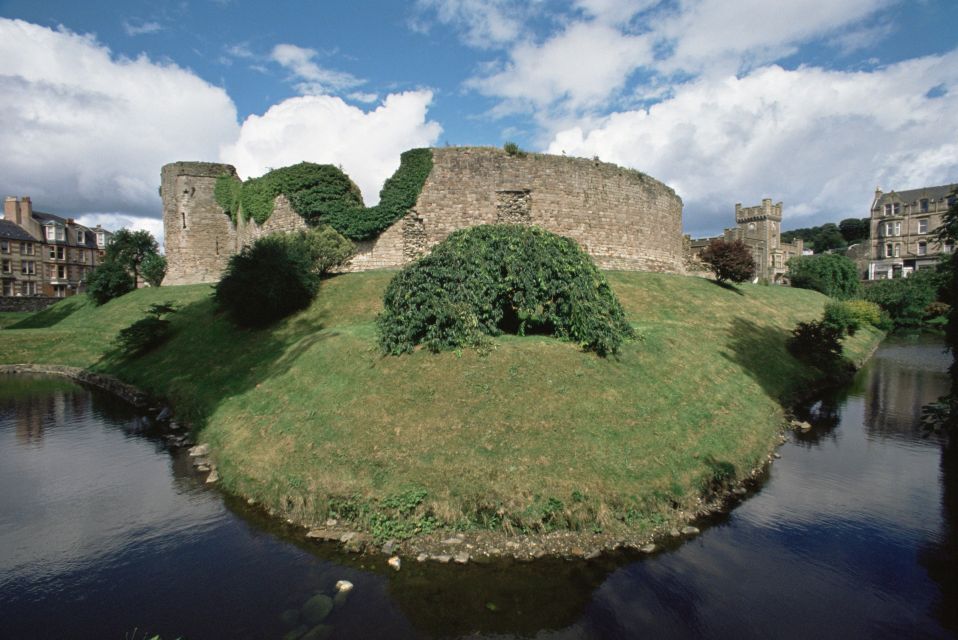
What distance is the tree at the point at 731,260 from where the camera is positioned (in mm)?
32281

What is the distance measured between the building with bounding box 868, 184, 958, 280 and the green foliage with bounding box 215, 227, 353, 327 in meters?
77.5

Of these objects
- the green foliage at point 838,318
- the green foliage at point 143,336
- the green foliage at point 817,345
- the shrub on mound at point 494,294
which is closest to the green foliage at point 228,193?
the green foliage at point 143,336

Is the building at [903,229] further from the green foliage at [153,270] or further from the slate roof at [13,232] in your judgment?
the slate roof at [13,232]

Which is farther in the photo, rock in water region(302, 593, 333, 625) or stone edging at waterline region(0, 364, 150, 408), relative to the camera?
stone edging at waterline region(0, 364, 150, 408)

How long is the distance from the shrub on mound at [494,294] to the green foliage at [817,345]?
13483mm

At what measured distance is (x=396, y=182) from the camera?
30000 millimetres

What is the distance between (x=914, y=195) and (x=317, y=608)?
310 ft

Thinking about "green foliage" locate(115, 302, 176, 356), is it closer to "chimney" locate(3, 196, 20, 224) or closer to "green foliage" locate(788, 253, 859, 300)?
"chimney" locate(3, 196, 20, 224)

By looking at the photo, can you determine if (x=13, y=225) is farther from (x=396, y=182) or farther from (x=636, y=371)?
(x=636, y=371)

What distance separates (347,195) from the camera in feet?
101

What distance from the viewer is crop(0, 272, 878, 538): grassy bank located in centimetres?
985

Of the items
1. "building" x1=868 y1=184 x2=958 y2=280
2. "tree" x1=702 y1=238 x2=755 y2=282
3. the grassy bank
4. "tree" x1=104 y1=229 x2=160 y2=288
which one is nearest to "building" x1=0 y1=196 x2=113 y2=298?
"tree" x1=104 y1=229 x2=160 y2=288

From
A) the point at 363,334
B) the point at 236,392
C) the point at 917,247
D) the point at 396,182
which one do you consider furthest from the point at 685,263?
the point at 917,247

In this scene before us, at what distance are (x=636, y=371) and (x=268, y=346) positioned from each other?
15.0 meters
